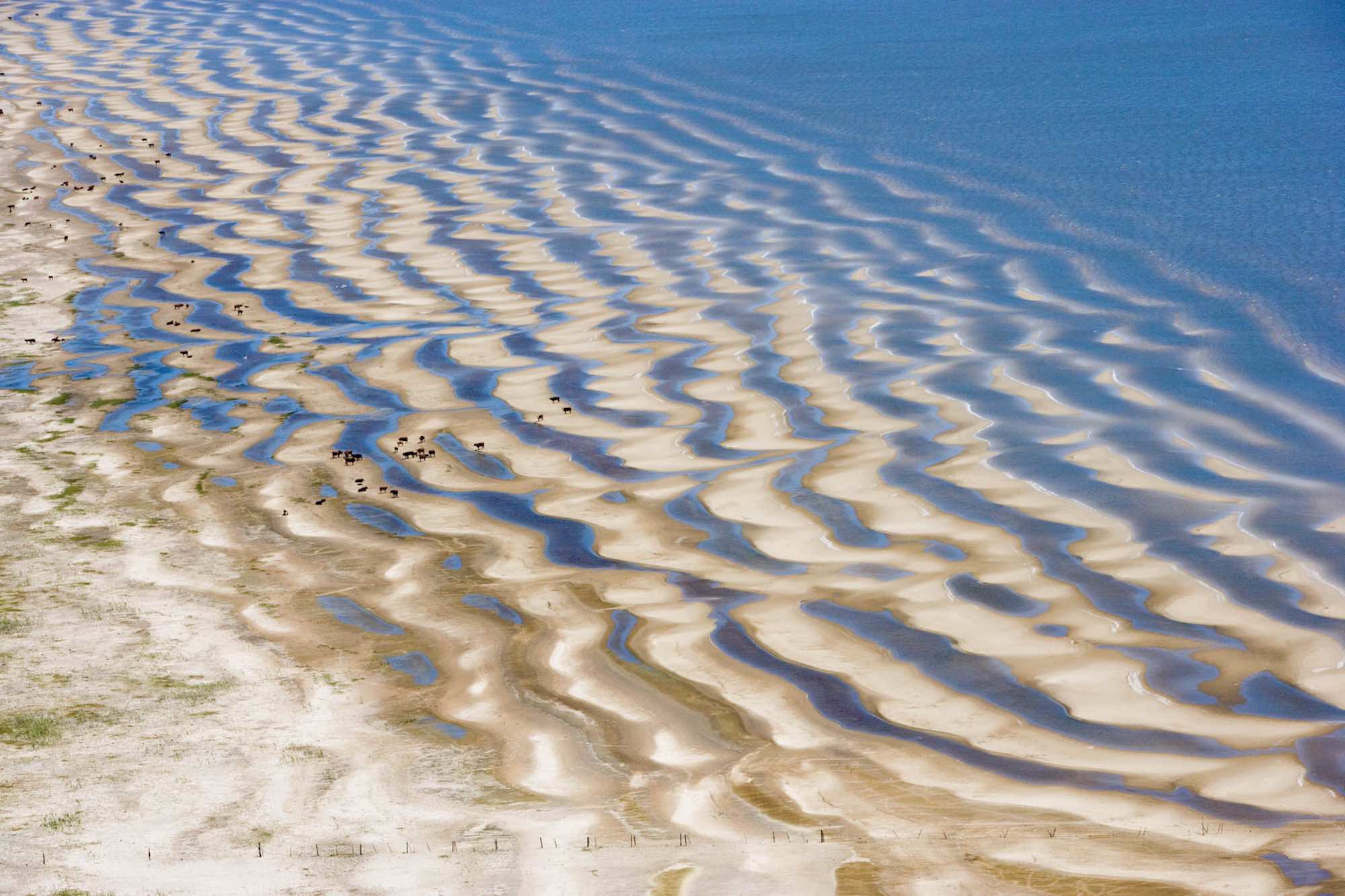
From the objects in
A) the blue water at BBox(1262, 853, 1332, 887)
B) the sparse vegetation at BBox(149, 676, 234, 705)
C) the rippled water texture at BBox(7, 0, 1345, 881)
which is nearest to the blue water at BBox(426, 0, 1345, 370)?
the rippled water texture at BBox(7, 0, 1345, 881)

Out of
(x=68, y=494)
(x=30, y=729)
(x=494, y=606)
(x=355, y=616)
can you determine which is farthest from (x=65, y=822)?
(x=68, y=494)

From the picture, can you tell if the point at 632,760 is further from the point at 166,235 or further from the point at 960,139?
the point at 960,139

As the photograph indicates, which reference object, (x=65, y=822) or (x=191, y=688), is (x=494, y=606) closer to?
(x=191, y=688)

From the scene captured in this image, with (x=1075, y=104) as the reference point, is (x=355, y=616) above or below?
below

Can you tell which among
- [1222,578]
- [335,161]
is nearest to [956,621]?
[1222,578]

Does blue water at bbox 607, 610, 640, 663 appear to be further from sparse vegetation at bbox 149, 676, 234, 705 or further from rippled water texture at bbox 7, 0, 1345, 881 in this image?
sparse vegetation at bbox 149, 676, 234, 705

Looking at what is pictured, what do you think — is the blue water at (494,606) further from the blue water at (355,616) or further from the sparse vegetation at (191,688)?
the sparse vegetation at (191,688)
